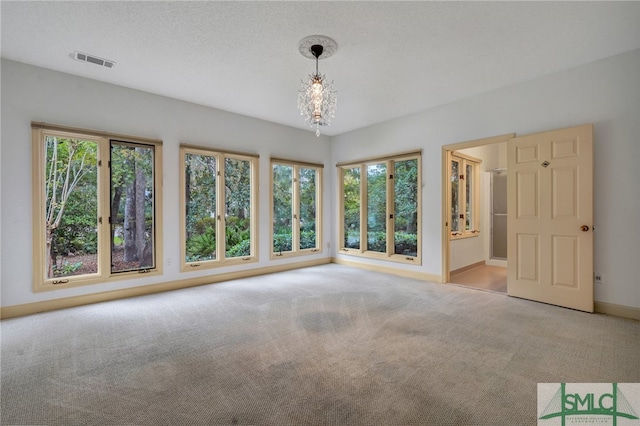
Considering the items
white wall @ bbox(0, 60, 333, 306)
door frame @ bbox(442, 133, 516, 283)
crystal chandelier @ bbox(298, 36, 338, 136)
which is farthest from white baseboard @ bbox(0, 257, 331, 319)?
crystal chandelier @ bbox(298, 36, 338, 136)

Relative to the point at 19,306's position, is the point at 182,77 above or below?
above

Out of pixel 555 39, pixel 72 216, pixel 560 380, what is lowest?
pixel 560 380

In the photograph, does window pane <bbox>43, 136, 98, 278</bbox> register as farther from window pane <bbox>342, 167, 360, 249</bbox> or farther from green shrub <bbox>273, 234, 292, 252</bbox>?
window pane <bbox>342, 167, 360, 249</bbox>

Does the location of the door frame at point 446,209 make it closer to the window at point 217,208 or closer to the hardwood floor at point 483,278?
the hardwood floor at point 483,278

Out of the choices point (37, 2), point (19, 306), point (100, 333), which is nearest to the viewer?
point (37, 2)

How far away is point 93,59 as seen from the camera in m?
3.29

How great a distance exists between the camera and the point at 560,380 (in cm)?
204

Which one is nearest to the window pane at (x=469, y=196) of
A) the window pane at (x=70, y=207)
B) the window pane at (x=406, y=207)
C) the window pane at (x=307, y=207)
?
the window pane at (x=406, y=207)

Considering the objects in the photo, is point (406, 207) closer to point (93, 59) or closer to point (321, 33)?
point (321, 33)

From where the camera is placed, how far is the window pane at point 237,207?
5145mm

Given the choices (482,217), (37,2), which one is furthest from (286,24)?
(482,217)

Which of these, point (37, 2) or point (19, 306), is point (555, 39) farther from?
point (19, 306)

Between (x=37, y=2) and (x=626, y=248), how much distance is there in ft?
20.1

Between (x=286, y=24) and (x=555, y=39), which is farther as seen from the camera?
(x=555, y=39)
